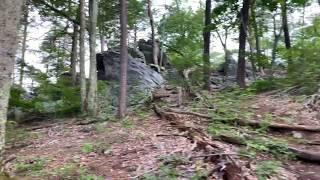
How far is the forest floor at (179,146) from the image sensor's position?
196 inches

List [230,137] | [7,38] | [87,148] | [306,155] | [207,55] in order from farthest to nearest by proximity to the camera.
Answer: [207,55] < [87,148] < [230,137] < [306,155] < [7,38]

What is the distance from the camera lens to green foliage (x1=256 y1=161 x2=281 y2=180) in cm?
471

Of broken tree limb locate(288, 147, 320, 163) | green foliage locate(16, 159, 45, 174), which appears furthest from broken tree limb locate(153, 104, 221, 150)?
green foliage locate(16, 159, 45, 174)

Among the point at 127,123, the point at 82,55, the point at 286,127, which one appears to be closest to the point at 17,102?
the point at 82,55

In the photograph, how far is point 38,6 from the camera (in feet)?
45.9

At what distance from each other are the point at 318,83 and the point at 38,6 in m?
10.1

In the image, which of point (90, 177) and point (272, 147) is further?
point (272, 147)

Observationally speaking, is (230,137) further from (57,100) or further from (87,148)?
(57,100)

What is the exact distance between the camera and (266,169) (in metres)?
4.89

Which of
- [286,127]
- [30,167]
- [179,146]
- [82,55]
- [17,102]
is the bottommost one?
[30,167]

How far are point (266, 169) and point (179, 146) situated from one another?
5.41 feet

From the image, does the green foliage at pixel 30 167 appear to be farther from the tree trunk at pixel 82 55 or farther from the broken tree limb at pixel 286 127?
the tree trunk at pixel 82 55

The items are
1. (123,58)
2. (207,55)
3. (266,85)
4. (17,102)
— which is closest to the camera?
(123,58)

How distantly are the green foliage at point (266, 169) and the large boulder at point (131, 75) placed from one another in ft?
32.0
